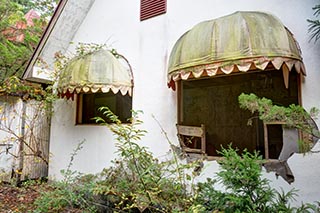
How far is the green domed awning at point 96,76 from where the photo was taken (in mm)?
10438

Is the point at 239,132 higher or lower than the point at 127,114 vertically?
lower

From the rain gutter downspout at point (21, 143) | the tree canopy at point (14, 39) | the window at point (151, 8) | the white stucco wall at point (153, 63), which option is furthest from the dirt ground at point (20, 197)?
the window at point (151, 8)

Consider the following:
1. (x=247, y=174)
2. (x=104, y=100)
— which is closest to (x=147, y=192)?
(x=247, y=174)

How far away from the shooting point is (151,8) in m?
11.3

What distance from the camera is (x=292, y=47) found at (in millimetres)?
6977

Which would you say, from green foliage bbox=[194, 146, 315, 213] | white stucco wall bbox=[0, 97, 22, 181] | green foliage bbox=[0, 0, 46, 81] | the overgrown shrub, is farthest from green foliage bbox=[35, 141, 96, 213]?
green foliage bbox=[0, 0, 46, 81]

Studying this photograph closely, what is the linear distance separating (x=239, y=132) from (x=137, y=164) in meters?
6.68

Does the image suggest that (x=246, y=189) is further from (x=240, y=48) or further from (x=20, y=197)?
(x=20, y=197)

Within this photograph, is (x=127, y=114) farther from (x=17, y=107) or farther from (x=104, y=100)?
(x=17, y=107)

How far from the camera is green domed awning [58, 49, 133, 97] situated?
1044 centimetres

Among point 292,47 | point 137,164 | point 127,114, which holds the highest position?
point 292,47

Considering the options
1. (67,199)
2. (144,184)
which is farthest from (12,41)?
(144,184)

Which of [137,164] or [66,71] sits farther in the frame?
[66,71]

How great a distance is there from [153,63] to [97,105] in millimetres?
4268
